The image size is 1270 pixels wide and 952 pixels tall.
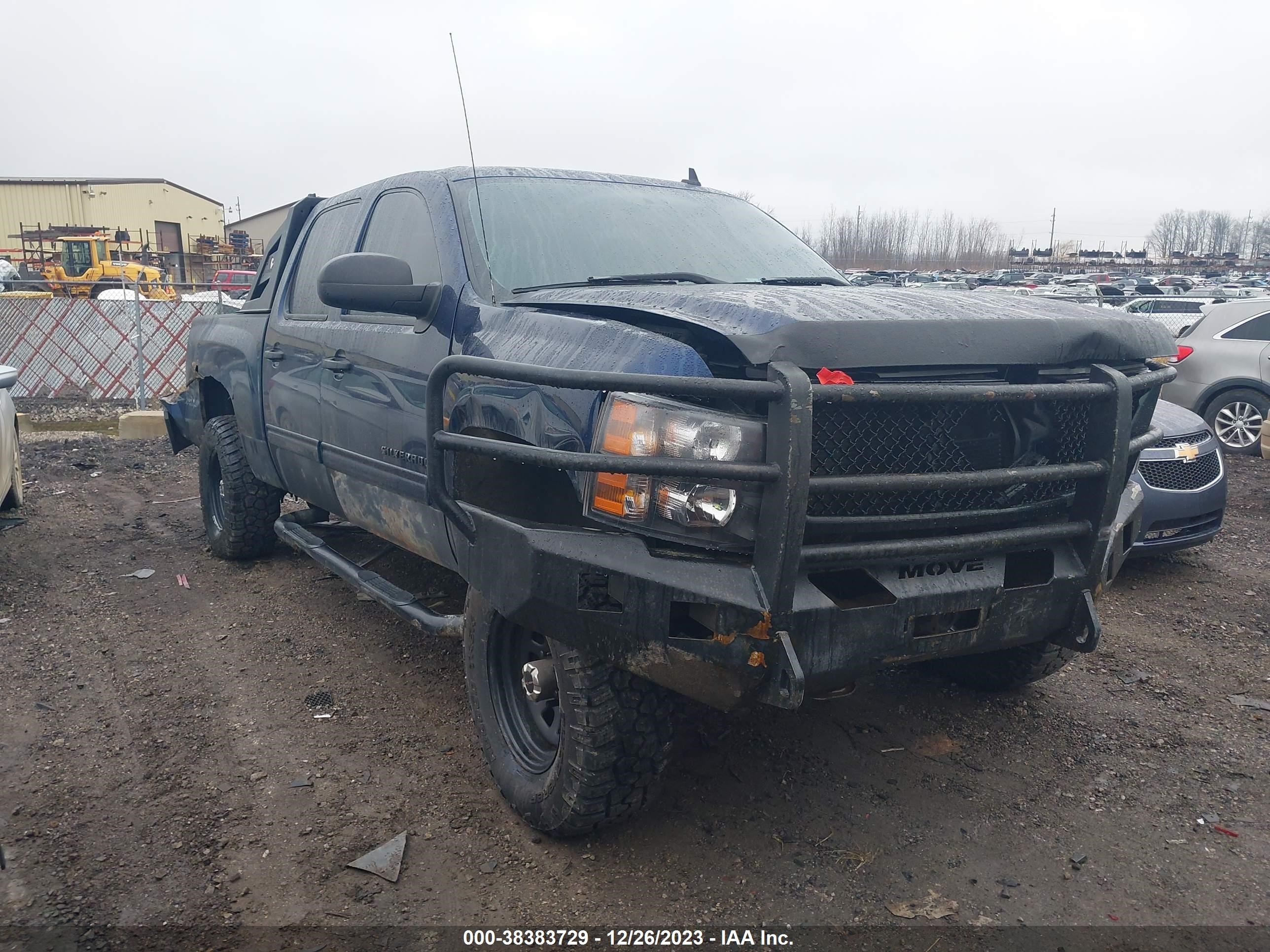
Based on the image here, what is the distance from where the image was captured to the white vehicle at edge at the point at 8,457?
18.5 feet

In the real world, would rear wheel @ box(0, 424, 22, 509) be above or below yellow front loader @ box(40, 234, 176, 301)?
below

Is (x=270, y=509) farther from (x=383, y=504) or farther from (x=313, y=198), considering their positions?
(x=383, y=504)

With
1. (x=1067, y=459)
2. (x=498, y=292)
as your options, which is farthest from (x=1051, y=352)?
(x=498, y=292)

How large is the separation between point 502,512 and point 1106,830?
2.05m

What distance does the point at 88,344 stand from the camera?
48.9 feet

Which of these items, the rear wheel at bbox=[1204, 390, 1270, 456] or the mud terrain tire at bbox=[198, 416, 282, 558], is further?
the rear wheel at bbox=[1204, 390, 1270, 456]

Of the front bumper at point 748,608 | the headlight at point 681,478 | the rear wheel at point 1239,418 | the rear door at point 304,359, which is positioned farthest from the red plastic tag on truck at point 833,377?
the rear wheel at point 1239,418

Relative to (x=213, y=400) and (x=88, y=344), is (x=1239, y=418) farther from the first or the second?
(x=88, y=344)

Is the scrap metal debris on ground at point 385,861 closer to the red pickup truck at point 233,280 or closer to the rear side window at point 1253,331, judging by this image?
the red pickup truck at point 233,280

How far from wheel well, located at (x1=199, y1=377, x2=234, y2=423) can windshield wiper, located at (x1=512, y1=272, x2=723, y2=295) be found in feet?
10.7

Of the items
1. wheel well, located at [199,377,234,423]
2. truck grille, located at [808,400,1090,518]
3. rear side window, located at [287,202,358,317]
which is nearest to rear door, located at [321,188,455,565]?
Result: rear side window, located at [287,202,358,317]

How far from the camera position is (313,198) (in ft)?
16.5

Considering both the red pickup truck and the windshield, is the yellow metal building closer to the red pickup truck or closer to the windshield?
the red pickup truck

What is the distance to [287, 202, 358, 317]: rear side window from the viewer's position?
14.4 feet
